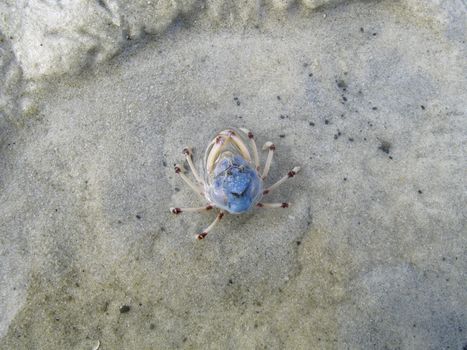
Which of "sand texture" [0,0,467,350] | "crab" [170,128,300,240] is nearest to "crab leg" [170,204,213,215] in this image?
"crab" [170,128,300,240]

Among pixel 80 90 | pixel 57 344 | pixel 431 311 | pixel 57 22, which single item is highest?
pixel 57 22

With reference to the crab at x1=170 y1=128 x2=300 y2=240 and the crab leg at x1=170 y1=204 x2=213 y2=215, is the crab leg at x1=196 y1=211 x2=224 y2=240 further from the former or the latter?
the crab leg at x1=170 y1=204 x2=213 y2=215

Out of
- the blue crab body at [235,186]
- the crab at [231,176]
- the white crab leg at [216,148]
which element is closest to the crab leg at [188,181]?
the crab at [231,176]

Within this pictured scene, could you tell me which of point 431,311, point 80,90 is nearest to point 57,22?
point 80,90

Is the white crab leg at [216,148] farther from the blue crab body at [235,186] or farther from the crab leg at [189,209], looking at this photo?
the crab leg at [189,209]

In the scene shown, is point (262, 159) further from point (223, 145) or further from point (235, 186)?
point (235, 186)

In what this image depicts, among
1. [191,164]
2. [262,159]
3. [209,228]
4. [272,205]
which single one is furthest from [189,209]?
[262,159]

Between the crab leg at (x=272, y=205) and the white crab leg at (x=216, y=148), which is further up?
the white crab leg at (x=216, y=148)

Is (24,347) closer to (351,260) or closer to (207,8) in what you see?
(351,260)
